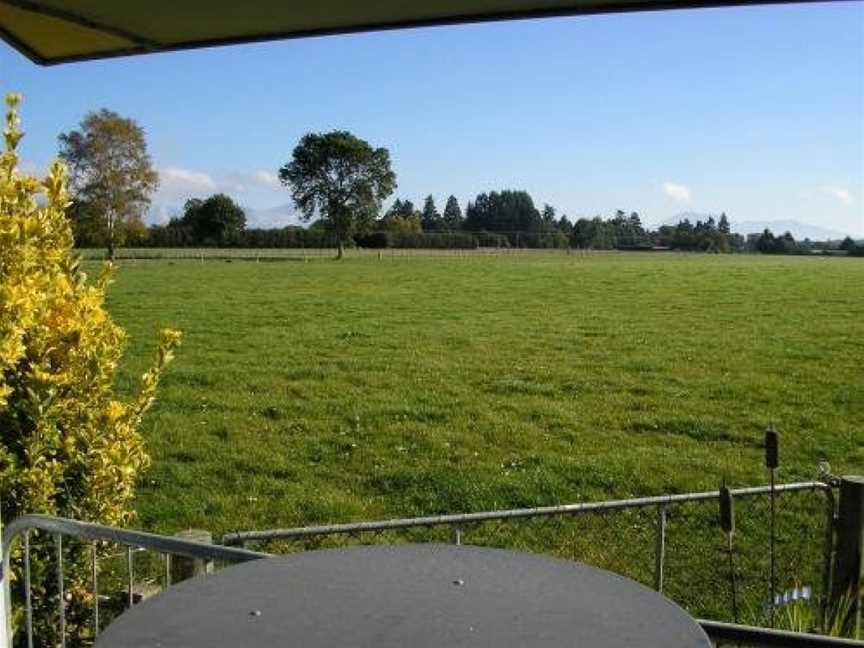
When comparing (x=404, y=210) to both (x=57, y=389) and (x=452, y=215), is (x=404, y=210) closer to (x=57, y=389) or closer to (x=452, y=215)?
(x=452, y=215)

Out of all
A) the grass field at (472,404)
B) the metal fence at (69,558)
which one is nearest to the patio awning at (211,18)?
the metal fence at (69,558)

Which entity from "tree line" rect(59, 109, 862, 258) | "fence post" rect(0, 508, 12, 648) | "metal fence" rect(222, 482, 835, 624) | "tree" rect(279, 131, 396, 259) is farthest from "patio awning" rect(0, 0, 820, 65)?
"tree" rect(279, 131, 396, 259)

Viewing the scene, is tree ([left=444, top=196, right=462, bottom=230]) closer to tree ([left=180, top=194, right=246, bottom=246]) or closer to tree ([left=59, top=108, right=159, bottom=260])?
tree ([left=180, top=194, right=246, bottom=246])

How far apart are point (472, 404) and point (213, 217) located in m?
82.3

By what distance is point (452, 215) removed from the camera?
141 meters

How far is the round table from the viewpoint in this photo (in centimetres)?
201

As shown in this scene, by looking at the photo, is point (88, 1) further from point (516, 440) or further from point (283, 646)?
point (516, 440)

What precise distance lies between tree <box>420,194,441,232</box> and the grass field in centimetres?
10948

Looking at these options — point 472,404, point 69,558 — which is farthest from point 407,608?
point 472,404

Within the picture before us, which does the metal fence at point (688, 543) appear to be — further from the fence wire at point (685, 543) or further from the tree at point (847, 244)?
the tree at point (847, 244)

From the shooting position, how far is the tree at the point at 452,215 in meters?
138

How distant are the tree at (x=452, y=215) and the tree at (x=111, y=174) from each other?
80453mm

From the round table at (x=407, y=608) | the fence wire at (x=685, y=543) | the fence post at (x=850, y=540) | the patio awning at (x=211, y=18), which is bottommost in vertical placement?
the fence wire at (x=685, y=543)

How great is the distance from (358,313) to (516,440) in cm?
1315
